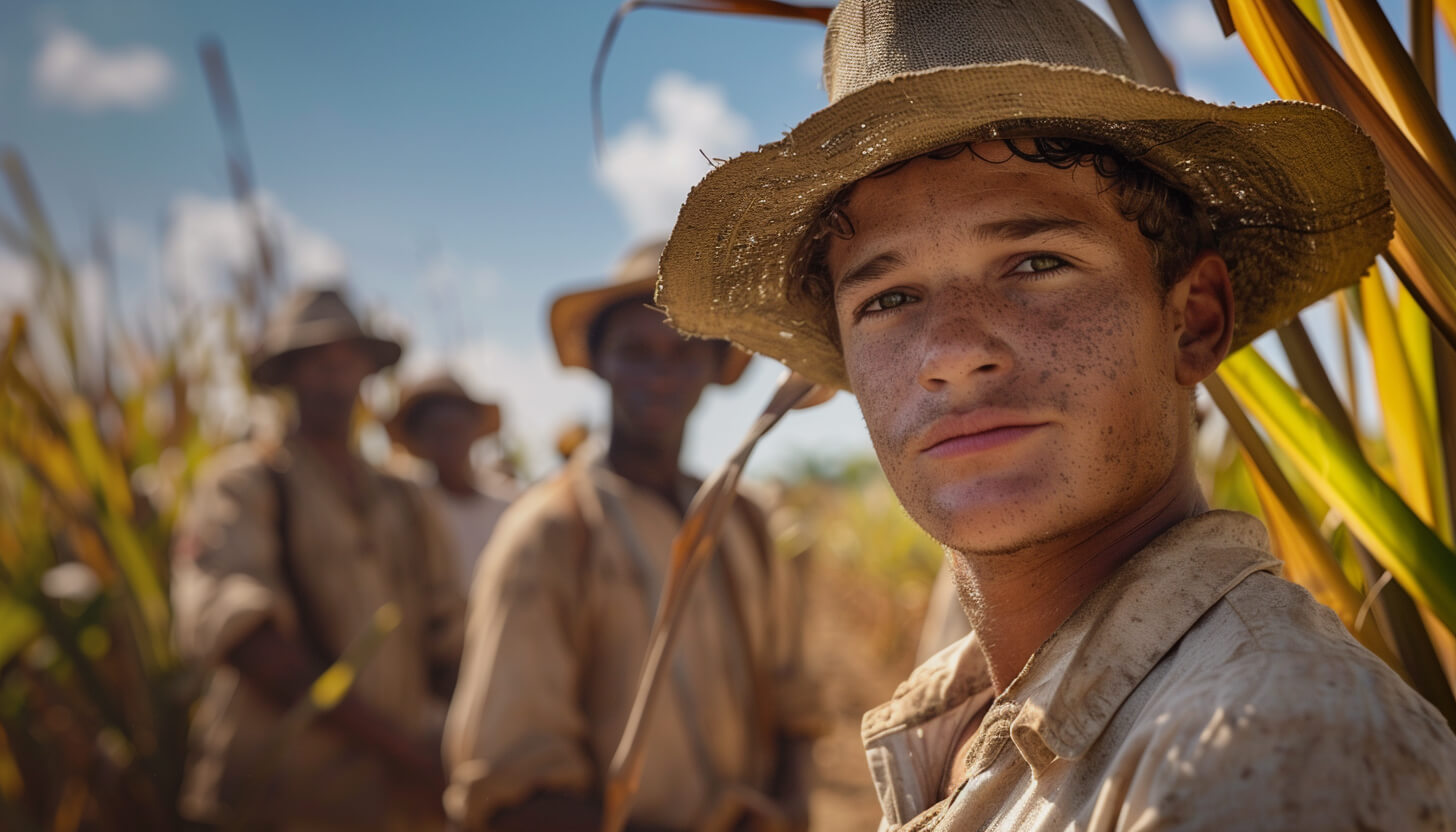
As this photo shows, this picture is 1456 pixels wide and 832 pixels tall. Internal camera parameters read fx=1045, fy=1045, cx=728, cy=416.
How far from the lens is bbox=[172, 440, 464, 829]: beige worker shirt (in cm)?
370

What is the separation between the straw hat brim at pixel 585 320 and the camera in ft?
10.3

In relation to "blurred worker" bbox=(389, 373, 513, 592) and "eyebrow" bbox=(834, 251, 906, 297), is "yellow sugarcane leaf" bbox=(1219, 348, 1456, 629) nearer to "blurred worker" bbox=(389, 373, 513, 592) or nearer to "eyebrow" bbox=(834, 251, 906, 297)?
"eyebrow" bbox=(834, 251, 906, 297)

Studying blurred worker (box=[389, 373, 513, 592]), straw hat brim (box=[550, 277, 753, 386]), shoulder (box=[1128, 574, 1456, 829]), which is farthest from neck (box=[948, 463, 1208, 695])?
blurred worker (box=[389, 373, 513, 592])

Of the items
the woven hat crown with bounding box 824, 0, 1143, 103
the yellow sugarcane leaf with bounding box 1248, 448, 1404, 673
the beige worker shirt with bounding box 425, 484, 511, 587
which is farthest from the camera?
the beige worker shirt with bounding box 425, 484, 511, 587

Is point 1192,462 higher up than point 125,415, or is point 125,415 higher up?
point 125,415

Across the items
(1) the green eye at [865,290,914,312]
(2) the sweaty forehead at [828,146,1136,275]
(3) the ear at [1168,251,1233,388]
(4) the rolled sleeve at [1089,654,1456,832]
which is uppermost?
(2) the sweaty forehead at [828,146,1136,275]

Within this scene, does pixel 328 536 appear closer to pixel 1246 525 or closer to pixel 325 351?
pixel 325 351

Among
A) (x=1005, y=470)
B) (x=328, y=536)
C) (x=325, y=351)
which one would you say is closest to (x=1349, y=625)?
(x=1005, y=470)

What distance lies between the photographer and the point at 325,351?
14.8 feet

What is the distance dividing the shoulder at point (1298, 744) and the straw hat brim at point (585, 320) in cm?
223

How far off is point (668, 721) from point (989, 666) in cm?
152

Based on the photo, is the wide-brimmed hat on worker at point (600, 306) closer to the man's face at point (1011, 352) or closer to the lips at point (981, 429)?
the man's face at point (1011, 352)

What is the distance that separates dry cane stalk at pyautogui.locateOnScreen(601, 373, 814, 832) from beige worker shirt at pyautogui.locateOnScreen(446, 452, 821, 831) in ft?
3.38

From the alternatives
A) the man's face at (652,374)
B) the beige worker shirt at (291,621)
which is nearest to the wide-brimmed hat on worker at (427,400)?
the beige worker shirt at (291,621)
